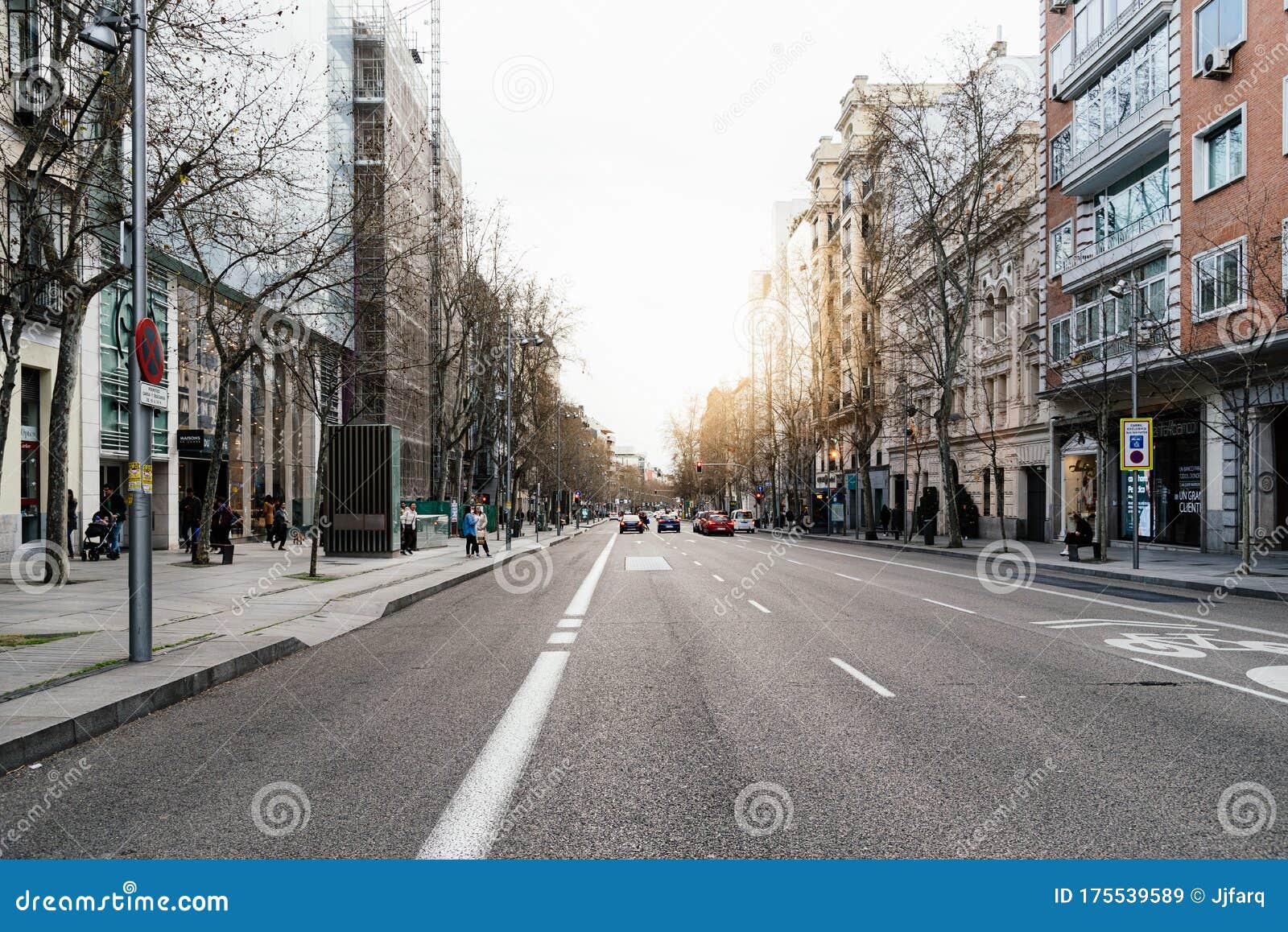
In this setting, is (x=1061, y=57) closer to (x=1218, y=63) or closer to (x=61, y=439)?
(x=1218, y=63)

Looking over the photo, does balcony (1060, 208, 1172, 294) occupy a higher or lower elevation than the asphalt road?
higher

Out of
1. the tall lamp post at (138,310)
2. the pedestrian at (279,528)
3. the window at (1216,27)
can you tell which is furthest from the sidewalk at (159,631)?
the window at (1216,27)

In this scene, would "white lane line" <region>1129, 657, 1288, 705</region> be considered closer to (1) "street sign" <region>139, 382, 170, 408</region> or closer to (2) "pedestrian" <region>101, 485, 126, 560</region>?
(1) "street sign" <region>139, 382, 170, 408</region>

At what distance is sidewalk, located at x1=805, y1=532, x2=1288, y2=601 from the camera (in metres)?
18.2

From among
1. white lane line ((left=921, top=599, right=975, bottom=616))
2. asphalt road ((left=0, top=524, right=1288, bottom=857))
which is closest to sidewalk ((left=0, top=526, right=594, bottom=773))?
asphalt road ((left=0, top=524, right=1288, bottom=857))

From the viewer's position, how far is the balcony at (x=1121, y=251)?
29.0 m

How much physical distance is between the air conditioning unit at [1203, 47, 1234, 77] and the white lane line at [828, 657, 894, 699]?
967 inches

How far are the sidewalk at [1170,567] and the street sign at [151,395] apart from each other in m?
17.4

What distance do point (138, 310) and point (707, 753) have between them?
23.3 feet

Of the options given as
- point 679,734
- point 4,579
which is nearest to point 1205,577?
point 679,734

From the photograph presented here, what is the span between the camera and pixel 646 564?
1094 inches

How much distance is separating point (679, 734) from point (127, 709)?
4.22 meters

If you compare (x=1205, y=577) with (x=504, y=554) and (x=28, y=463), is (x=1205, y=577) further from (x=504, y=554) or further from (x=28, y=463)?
(x=28, y=463)

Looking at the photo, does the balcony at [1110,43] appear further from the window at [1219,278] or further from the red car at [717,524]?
the red car at [717,524]
